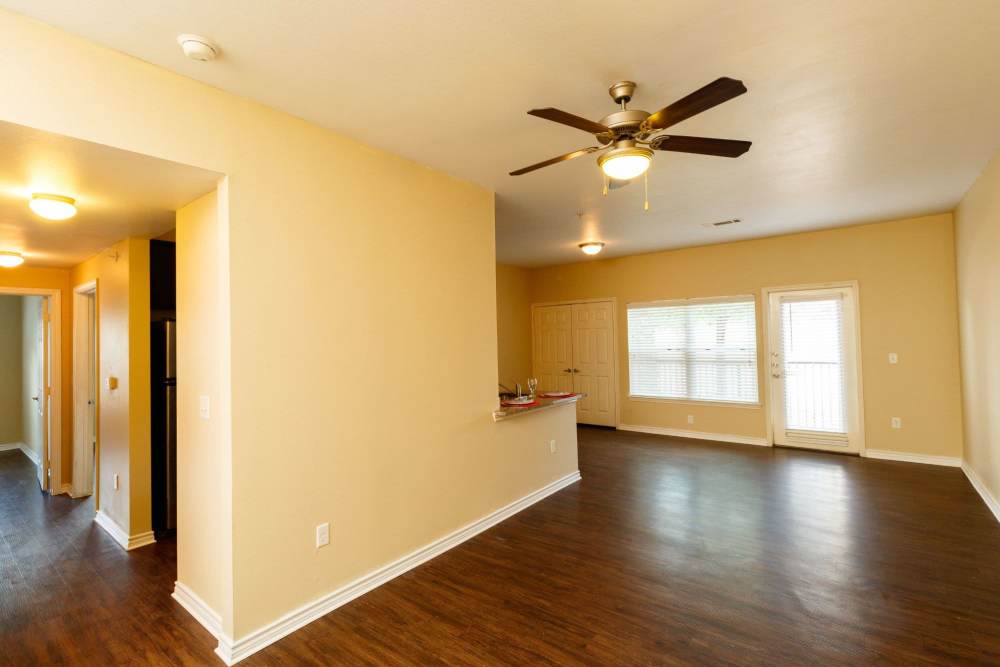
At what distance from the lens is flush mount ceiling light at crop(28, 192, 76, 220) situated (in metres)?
2.47

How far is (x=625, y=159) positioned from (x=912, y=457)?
215 inches

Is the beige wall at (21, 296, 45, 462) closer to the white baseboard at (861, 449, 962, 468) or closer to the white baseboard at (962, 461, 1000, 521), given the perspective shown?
the white baseboard at (962, 461, 1000, 521)

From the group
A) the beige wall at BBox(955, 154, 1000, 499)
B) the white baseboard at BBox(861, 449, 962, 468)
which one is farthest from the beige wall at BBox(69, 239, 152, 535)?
the white baseboard at BBox(861, 449, 962, 468)

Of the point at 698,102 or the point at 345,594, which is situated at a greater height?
the point at 698,102

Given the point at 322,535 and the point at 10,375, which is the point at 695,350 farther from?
the point at 10,375

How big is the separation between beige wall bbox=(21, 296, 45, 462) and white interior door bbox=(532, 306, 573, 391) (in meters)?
6.71

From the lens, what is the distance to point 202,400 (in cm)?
251

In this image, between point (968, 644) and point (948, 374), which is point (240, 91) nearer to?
point (968, 644)

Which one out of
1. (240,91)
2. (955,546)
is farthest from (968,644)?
(240,91)

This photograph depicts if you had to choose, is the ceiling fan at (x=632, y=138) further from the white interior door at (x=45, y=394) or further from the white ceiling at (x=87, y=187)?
the white interior door at (x=45, y=394)

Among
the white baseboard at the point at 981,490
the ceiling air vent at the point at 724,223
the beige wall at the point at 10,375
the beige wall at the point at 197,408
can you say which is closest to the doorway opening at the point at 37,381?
the beige wall at the point at 10,375

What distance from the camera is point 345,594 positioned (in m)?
2.70

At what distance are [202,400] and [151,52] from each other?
1.63 meters

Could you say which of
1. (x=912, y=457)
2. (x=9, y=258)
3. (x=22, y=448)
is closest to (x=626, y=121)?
(x=9, y=258)
